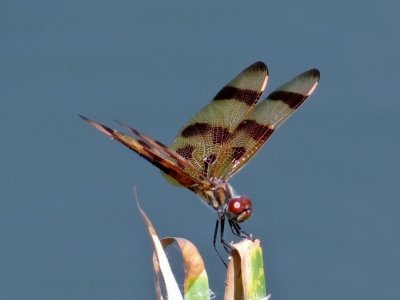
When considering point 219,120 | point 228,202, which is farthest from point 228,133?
point 228,202

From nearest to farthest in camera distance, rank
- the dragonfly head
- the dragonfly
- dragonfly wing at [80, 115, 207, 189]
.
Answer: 1. dragonfly wing at [80, 115, 207, 189]
2. the dragonfly head
3. the dragonfly

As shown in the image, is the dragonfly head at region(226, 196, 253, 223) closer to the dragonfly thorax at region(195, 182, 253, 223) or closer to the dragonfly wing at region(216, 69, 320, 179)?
the dragonfly thorax at region(195, 182, 253, 223)

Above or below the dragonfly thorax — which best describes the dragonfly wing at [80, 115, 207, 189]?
above

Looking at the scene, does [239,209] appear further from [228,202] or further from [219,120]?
[219,120]

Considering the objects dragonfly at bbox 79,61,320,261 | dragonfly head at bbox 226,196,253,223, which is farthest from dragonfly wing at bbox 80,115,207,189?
dragonfly head at bbox 226,196,253,223

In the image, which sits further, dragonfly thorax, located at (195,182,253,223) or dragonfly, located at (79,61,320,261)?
dragonfly, located at (79,61,320,261)

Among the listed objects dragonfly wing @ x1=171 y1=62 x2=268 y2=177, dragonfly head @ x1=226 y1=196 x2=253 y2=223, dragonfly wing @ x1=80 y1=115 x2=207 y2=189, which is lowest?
dragonfly head @ x1=226 y1=196 x2=253 y2=223

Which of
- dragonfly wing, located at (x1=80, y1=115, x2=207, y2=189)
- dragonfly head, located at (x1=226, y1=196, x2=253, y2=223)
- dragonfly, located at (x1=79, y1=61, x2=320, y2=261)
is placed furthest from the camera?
dragonfly, located at (x1=79, y1=61, x2=320, y2=261)
